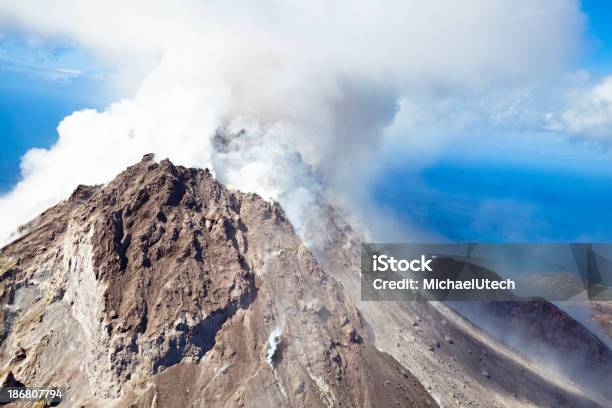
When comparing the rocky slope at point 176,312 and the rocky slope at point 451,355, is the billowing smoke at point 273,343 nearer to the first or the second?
the rocky slope at point 176,312

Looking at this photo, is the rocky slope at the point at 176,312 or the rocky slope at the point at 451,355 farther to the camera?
the rocky slope at the point at 451,355

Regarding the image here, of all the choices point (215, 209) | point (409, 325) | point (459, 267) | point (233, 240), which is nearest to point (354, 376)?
point (409, 325)

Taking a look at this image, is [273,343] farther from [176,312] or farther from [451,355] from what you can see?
[451,355]

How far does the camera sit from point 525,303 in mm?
168250

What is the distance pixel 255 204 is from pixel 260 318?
33184mm

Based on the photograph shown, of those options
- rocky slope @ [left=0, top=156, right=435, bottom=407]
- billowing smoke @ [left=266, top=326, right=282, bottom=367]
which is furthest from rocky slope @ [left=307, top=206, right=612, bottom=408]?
billowing smoke @ [left=266, top=326, right=282, bottom=367]

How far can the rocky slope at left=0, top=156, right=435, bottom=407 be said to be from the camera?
8812 cm

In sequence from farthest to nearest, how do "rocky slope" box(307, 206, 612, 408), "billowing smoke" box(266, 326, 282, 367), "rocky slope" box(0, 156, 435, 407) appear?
"rocky slope" box(307, 206, 612, 408)
"billowing smoke" box(266, 326, 282, 367)
"rocky slope" box(0, 156, 435, 407)

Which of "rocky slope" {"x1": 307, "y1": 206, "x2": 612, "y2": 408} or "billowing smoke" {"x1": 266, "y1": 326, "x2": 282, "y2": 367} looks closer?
"billowing smoke" {"x1": 266, "y1": 326, "x2": 282, "y2": 367}

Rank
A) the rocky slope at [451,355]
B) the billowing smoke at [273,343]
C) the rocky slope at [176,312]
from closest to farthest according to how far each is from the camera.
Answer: the rocky slope at [176,312]
the billowing smoke at [273,343]
the rocky slope at [451,355]

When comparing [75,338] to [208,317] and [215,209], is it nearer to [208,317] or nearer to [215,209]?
[208,317]

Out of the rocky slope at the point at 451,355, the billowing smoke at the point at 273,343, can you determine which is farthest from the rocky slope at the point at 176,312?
the rocky slope at the point at 451,355

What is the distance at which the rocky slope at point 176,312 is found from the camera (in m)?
88.1

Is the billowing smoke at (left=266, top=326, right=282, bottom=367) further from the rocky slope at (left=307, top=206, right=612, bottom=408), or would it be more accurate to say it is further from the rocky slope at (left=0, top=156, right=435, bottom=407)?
the rocky slope at (left=307, top=206, right=612, bottom=408)
